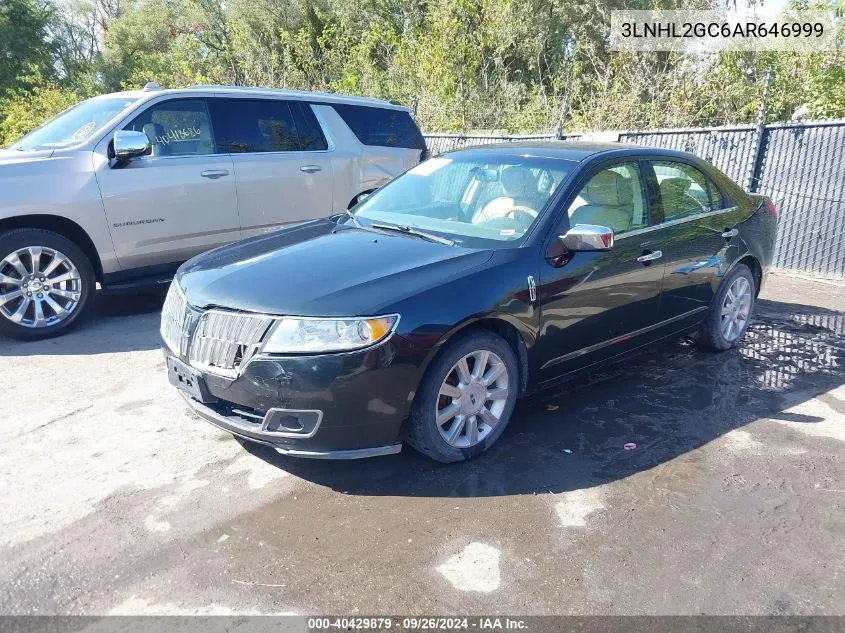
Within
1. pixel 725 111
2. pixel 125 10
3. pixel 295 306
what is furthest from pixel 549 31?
pixel 125 10

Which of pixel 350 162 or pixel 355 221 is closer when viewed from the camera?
Result: pixel 355 221

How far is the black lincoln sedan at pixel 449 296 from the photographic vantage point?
3254 millimetres

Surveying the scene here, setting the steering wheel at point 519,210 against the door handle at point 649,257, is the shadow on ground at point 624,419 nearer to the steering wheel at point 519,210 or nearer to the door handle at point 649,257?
the door handle at point 649,257

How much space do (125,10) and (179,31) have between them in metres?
7.14

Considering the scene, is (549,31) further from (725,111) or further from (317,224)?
(317,224)

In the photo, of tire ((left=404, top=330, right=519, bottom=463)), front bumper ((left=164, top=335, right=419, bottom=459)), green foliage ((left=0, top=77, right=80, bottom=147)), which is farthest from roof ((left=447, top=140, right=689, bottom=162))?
green foliage ((left=0, top=77, right=80, bottom=147))

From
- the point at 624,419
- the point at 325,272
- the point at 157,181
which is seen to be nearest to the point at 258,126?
the point at 157,181

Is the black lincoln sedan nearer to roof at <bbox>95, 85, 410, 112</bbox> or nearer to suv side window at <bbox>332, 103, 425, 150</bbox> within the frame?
roof at <bbox>95, 85, 410, 112</bbox>

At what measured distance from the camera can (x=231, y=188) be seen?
6609 mm

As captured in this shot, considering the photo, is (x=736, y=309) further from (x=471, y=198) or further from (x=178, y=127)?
(x=178, y=127)

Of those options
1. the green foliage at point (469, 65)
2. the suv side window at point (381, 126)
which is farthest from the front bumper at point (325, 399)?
the green foliage at point (469, 65)

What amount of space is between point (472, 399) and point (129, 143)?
375 cm

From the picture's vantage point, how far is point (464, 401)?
366 cm

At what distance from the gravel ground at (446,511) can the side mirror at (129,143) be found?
189 cm
